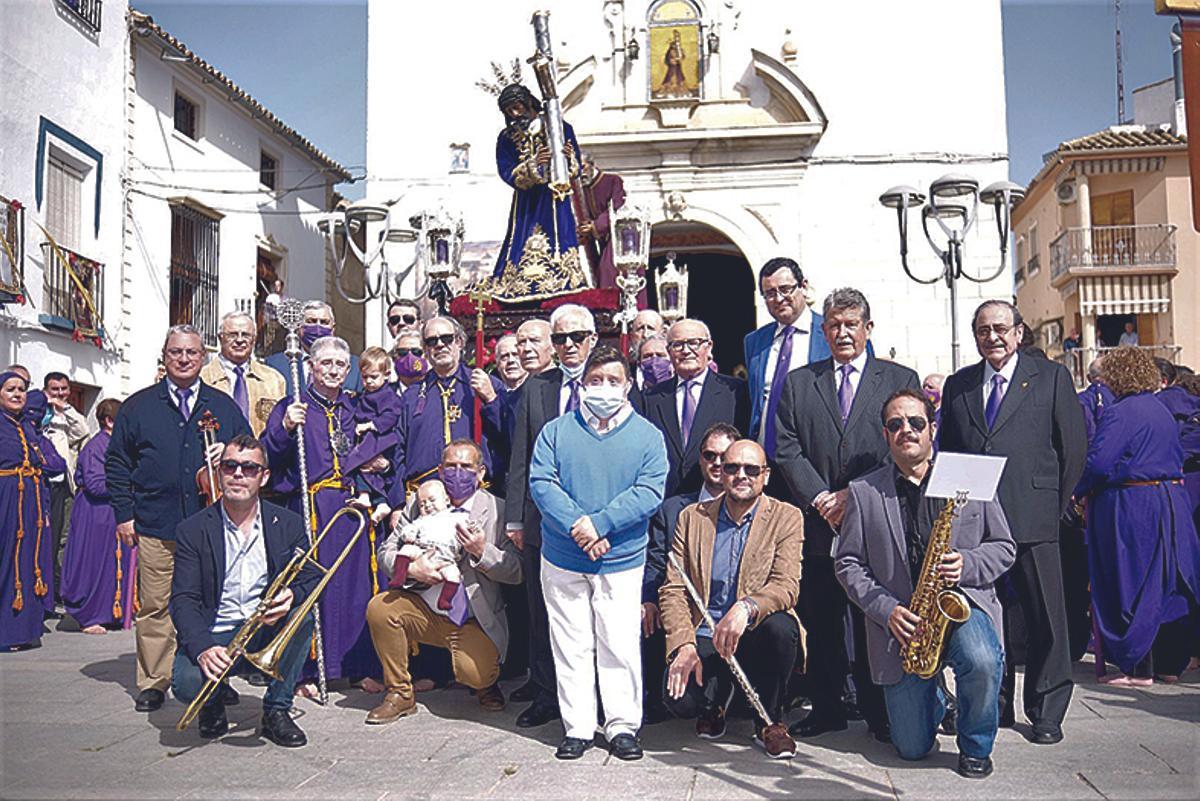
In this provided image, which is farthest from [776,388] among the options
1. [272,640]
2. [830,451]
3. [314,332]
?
[314,332]

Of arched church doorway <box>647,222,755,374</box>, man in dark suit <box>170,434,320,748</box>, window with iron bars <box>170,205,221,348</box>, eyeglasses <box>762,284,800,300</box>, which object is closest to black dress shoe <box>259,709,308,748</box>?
man in dark suit <box>170,434,320,748</box>

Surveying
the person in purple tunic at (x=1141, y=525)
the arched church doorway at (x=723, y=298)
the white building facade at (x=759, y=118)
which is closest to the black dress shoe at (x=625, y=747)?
the person in purple tunic at (x=1141, y=525)

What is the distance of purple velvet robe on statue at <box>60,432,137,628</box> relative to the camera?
856cm

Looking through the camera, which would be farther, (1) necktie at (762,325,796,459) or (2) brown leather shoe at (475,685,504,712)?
(2) brown leather shoe at (475,685,504,712)

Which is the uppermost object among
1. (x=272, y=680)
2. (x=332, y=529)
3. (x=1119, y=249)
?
(x=1119, y=249)

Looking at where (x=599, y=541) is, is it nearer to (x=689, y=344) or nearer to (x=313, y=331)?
(x=689, y=344)

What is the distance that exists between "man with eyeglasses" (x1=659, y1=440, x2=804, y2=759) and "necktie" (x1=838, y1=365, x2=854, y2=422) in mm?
480

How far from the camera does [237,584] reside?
5.03 meters

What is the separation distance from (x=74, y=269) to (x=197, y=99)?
16.0ft

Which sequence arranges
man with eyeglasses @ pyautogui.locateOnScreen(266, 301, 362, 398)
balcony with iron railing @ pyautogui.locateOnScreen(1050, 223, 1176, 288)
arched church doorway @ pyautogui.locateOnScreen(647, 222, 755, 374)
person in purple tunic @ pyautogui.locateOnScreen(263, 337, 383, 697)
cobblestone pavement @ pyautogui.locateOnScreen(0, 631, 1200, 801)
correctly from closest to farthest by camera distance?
cobblestone pavement @ pyautogui.locateOnScreen(0, 631, 1200, 801), person in purple tunic @ pyautogui.locateOnScreen(263, 337, 383, 697), man with eyeglasses @ pyautogui.locateOnScreen(266, 301, 362, 398), arched church doorway @ pyautogui.locateOnScreen(647, 222, 755, 374), balcony with iron railing @ pyautogui.locateOnScreen(1050, 223, 1176, 288)

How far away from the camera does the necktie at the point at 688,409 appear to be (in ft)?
18.2

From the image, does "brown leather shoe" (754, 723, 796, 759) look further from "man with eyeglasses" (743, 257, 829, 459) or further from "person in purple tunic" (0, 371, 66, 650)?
"person in purple tunic" (0, 371, 66, 650)

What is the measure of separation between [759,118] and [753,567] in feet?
39.5

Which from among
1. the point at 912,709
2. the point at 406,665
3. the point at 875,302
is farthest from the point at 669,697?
the point at 875,302
